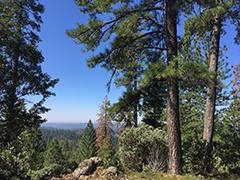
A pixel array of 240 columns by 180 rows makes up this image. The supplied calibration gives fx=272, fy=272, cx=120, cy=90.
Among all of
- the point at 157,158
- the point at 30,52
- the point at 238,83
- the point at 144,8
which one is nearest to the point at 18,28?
the point at 30,52

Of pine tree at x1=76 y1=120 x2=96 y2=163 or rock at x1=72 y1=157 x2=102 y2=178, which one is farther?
pine tree at x1=76 y1=120 x2=96 y2=163

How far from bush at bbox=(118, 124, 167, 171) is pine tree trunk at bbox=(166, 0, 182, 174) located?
1.40m

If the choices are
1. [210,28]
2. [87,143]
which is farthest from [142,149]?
[87,143]

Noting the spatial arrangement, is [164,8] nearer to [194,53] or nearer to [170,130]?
[170,130]

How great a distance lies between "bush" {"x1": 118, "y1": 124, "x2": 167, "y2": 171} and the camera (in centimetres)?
895

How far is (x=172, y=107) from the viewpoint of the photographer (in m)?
7.50

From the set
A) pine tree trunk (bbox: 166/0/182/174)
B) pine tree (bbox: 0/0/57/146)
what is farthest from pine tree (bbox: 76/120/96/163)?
pine tree trunk (bbox: 166/0/182/174)

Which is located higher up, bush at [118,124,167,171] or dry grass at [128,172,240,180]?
bush at [118,124,167,171]

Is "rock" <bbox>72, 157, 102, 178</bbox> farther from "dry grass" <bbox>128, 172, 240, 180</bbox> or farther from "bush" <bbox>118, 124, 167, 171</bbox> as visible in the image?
"dry grass" <bbox>128, 172, 240, 180</bbox>

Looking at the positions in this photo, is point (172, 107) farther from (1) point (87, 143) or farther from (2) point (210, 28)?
(1) point (87, 143)

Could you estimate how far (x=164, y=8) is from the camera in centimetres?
780

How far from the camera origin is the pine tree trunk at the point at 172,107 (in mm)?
7375

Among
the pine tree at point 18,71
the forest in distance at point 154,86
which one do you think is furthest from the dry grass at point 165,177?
the pine tree at point 18,71

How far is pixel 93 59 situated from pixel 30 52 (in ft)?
25.1
